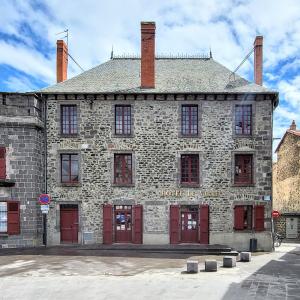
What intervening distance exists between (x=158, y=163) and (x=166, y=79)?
4369mm

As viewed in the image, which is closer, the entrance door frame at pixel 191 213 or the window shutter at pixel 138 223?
the window shutter at pixel 138 223

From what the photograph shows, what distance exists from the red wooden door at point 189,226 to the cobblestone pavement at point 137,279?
9.31ft

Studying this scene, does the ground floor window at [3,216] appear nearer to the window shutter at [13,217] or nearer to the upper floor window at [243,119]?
the window shutter at [13,217]

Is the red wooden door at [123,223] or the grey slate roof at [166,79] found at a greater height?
the grey slate roof at [166,79]

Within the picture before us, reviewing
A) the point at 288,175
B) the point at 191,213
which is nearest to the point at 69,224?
the point at 191,213

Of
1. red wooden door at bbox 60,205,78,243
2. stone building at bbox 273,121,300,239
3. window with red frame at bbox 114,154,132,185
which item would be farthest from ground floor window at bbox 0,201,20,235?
stone building at bbox 273,121,300,239

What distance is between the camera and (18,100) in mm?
17688

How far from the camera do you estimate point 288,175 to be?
2831 centimetres

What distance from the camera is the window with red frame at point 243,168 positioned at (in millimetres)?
18531

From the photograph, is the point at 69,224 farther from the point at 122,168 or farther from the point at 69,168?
the point at 122,168

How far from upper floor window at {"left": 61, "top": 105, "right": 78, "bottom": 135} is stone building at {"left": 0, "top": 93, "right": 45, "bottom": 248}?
55.4 inches

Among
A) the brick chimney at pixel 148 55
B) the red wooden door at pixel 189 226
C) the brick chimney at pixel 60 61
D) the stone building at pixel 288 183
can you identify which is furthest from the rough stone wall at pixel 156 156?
the stone building at pixel 288 183

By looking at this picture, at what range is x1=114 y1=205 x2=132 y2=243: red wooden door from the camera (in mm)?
18500

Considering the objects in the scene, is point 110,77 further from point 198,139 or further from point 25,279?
point 25,279
